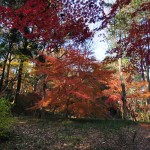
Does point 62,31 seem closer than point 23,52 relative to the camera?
Yes

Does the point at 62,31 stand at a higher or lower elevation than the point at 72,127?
higher

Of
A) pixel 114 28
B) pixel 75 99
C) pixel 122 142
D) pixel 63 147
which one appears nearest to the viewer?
pixel 63 147

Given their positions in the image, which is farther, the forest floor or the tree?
the tree

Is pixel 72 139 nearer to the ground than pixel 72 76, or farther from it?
nearer to the ground

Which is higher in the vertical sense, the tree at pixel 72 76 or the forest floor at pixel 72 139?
the tree at pixel 72 76

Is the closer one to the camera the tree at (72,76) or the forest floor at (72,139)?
the forest floor at (72,139)

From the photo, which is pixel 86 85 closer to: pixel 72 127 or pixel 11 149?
pixel 72 127

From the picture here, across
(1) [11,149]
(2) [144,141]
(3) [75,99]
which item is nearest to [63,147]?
(1) [11,149]

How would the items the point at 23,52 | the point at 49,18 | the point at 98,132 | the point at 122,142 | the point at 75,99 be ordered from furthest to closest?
the point at 23,52, the point at 75,99, the point at 98,132, the point at 122,142, the point at 49,18

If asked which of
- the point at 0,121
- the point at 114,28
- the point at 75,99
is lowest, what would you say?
the point at 0,121

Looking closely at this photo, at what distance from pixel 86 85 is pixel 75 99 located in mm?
1522

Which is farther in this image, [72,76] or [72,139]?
[72,76]

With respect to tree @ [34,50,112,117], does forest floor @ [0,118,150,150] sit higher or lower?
lower

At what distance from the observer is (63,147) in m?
8.91
